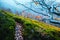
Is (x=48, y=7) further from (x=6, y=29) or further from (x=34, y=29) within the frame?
(x=6, y=29)

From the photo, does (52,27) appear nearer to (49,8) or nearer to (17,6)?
(49,8)

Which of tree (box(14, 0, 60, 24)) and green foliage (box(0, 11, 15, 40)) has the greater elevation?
tree (box(14, 0, 60, 24))

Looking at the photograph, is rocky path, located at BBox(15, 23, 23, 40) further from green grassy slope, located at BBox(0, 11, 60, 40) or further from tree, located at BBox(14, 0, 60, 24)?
tree, located at BBox(14, 0, 60, 24)

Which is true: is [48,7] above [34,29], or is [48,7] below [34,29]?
above

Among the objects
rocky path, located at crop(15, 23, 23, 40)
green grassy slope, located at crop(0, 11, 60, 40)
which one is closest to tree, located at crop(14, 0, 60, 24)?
green grassy slope, located at crop(0, 11, 60, 40)

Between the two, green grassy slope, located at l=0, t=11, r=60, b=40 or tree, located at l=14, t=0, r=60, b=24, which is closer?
green grassy slope, located at l=0, t=11, r=60, b=40

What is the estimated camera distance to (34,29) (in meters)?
3.43

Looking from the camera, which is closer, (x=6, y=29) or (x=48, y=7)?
(x=6, y=29)

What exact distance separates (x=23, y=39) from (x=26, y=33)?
118 millimetres

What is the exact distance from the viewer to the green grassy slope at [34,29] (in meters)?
3.39

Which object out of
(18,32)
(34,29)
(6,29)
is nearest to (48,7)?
(34,29)

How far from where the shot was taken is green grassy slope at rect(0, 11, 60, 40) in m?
3.39

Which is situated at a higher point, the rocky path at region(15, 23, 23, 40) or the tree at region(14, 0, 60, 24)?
the tree at region(14, 0, 60, 24)

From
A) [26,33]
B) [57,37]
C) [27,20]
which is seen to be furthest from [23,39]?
[57,37]
